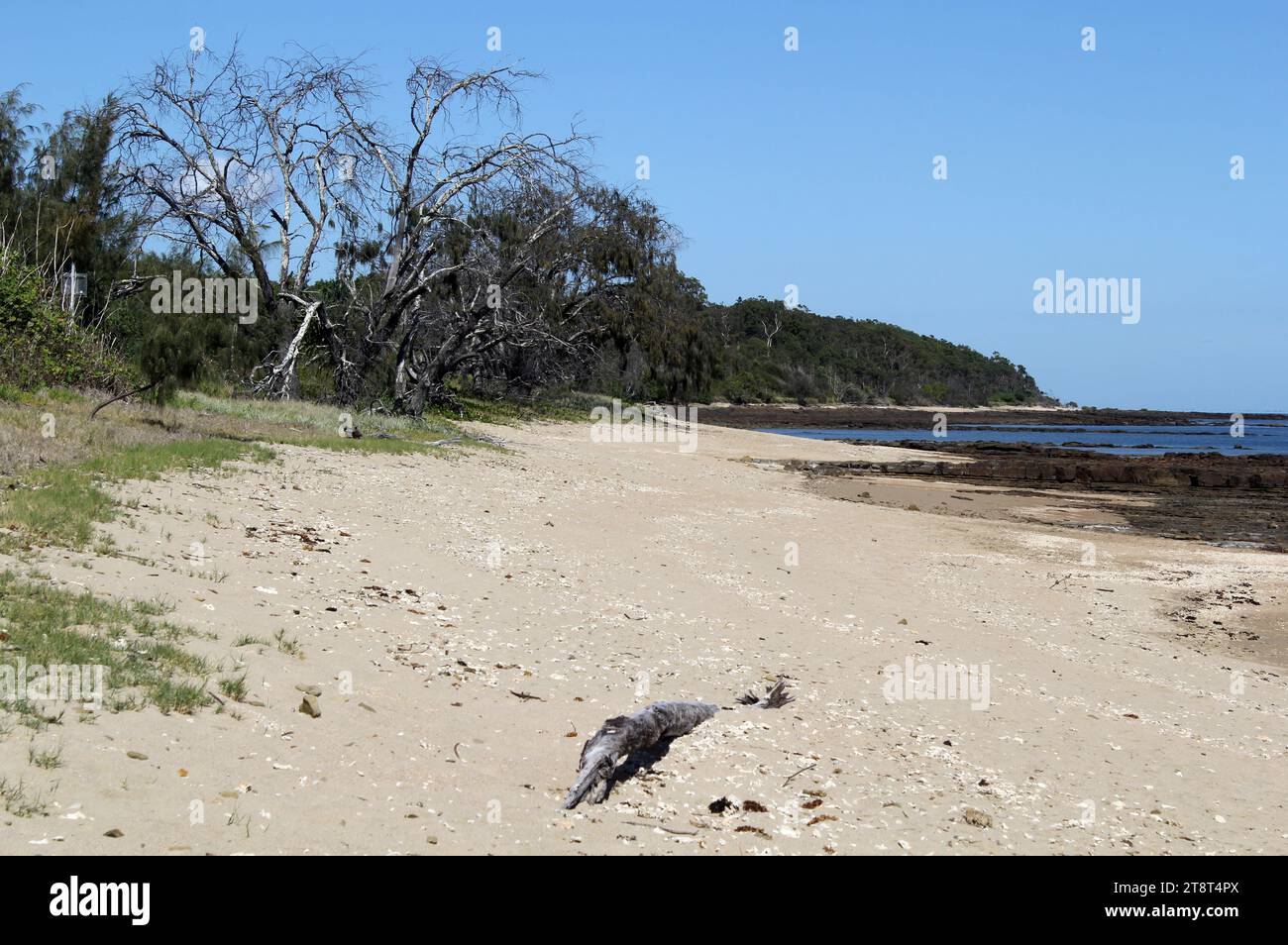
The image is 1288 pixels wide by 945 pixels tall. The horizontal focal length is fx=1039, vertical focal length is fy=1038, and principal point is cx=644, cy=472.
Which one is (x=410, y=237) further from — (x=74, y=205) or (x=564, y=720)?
(x=564, y=720)

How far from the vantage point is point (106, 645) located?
5.63m

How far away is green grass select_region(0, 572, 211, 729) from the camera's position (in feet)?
17.1

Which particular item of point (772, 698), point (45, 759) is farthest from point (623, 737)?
point (45, 759)

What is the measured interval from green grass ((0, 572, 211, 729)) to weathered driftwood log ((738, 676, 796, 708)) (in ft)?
11.6

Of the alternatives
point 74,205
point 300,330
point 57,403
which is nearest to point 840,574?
point 57,403

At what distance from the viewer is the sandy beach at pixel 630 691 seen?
15.8ft

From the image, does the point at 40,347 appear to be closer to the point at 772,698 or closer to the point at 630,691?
the point at 630,691

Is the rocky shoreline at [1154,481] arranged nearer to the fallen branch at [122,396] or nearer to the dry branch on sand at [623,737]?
the dry branch on sand at [623,737]

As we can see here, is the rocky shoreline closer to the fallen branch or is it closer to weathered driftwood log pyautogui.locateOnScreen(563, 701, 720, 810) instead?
weathered driftwood log pyautogui.locateOnScreen(563, 701, 720, 810)

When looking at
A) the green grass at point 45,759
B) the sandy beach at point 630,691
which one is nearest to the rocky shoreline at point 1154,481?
the sandy beach at point 630,691

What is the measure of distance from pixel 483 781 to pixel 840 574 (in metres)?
7.74

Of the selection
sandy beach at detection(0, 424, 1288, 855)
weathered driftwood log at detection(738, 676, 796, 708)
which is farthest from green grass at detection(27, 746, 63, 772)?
weathered driftwood log at detection(738, 676, 796, 708)
